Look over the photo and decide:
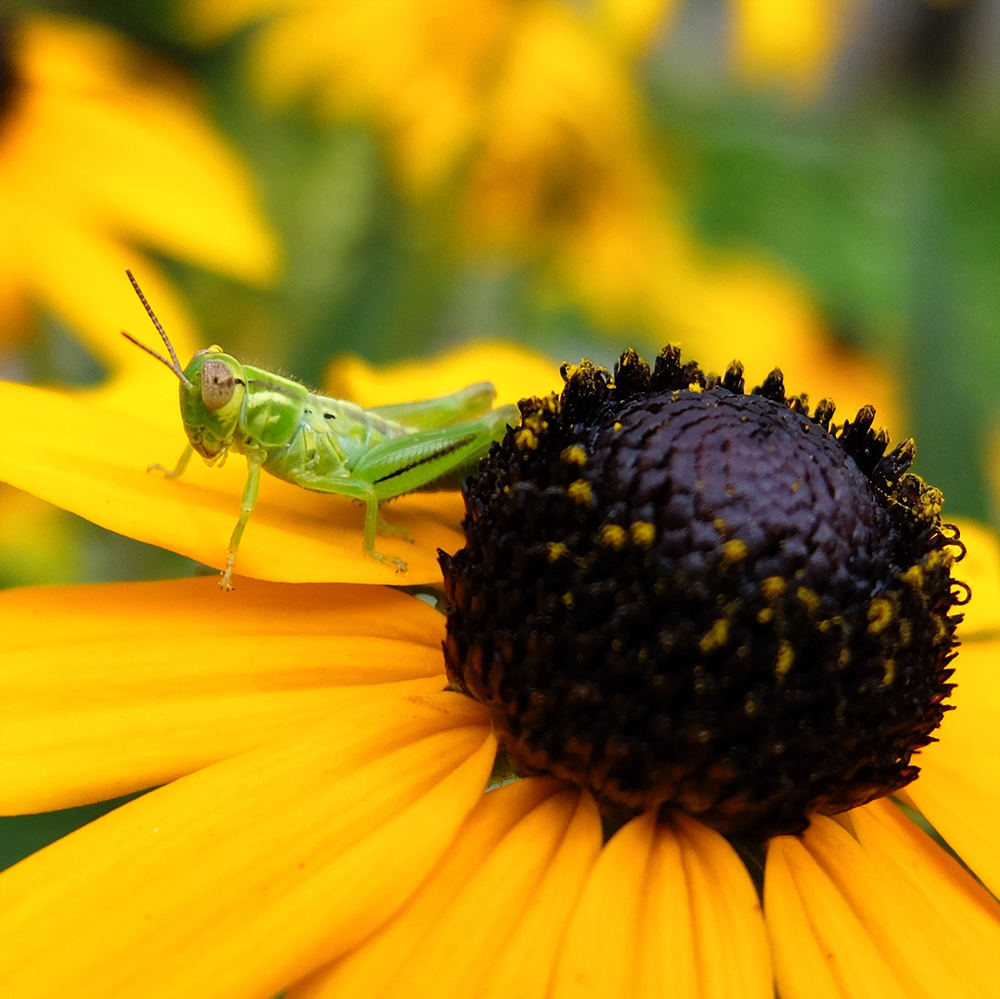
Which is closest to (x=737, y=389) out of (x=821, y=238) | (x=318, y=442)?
(x=318, y=442)

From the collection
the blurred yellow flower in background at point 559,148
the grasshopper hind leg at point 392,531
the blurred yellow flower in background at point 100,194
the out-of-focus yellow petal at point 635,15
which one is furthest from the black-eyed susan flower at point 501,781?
the blurred yellow flower in background at point 559,148

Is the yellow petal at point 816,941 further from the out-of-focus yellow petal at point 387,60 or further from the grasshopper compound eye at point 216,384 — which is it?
the out-of-focus yellow petal at point 387,60

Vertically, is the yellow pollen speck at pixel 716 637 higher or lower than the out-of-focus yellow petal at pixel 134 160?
lower

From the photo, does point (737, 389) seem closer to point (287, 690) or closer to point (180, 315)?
point (287, 690)

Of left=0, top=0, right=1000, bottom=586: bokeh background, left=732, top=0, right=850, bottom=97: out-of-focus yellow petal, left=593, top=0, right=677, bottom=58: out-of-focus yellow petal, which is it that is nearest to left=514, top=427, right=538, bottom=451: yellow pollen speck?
left=0, top=0, right=1000, bottom=586: bokeh background

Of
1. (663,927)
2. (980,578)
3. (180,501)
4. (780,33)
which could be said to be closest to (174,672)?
(180,501)

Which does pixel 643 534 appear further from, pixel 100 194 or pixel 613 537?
pixel 100 194

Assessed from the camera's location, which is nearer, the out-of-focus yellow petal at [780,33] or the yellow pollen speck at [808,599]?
the yellow pollen speck at [808,599]
